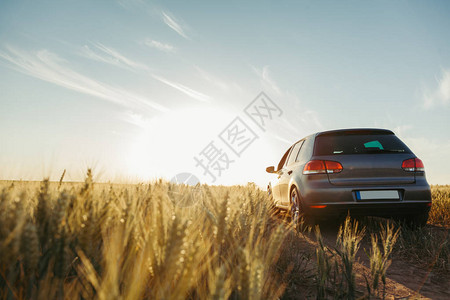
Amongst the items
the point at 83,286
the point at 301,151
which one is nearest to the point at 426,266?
the point at 301,151

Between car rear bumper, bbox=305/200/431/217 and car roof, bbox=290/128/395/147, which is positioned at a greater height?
car roof, bbox=290/128/395/147

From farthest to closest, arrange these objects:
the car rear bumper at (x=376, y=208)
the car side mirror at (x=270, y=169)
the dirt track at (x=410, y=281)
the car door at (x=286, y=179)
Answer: the car side mirror at (x=270, y=169) → the car door at (x=286, y=179) → the car rear bumper at (x=376, y=208) → the dirt track at (x=410, y=281)

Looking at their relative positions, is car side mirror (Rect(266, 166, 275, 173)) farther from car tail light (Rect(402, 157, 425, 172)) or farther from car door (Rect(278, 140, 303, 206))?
car tail light (Rect(402, 157, 425, 172))

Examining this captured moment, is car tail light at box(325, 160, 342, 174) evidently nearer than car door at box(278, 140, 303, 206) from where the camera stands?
Yes

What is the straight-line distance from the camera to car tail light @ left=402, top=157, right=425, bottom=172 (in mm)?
4336

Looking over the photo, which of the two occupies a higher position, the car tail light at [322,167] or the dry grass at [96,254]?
the car tail light at [322,167]

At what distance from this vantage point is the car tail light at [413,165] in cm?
434

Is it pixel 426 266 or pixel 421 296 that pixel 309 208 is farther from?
pixel 421 296

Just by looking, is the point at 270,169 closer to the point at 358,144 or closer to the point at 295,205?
the point at 295,205

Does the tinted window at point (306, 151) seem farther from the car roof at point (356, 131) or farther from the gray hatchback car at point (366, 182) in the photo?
the car roof at point (356, 131)

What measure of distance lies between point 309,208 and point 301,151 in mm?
1444

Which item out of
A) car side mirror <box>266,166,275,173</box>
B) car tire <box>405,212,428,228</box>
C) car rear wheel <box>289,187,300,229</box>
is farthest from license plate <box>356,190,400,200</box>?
car side mirror <box>266,166,275,173</box>

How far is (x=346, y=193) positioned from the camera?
4.33 m

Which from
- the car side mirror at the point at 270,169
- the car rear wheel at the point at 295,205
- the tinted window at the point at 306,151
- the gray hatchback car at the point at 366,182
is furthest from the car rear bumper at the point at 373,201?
the car side mirror at the point at 270,169
